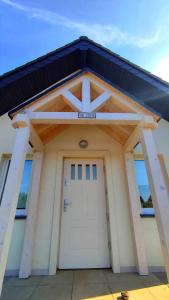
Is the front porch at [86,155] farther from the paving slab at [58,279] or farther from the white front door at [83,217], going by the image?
the white front door at [83,217]

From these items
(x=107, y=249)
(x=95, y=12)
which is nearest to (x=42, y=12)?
(x=95, y=12)

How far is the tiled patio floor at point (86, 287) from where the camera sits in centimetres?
146

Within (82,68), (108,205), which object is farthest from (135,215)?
(82,68)

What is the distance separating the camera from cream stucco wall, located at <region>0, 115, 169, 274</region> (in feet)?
7.14

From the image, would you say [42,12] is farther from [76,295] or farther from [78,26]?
[76,295]

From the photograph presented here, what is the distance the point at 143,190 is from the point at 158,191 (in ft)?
4.06

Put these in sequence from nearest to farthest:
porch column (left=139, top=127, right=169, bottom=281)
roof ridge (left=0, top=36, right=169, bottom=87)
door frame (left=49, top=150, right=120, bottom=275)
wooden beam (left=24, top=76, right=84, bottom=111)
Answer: porch column (left=139, top=127, right=169, bottom=281)
wooden beam (left=24, top=76, right=84, bottom=111)
door frame (left=49, top=150, right=120, bottom=275)
roof ridge (left=0, top=36, right=169, bottom=87)

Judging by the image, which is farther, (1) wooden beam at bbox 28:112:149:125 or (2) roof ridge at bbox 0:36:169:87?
(2) roof ridge at bbox 0:36:169:87

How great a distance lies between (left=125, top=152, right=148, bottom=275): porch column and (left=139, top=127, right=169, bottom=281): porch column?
0.88 m

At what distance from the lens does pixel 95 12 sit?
3.39 metres

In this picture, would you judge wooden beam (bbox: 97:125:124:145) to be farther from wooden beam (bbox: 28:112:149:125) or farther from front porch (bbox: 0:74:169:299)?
wooden beam (bbox: 28:112:149:125)

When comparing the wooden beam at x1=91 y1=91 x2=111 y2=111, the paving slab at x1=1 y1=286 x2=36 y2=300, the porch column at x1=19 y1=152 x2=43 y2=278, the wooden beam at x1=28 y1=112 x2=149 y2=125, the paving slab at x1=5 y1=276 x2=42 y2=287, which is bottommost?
the paving slab at x1=1 y1=286 x2=36 y2=300

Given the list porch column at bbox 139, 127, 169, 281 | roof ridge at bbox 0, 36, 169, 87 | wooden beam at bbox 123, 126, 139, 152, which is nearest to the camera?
porch column at bbox 139, 127, 169, 281

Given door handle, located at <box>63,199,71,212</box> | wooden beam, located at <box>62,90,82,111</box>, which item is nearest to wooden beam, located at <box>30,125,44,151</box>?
wooden beam, located at <box>62,90,82,111</box>
